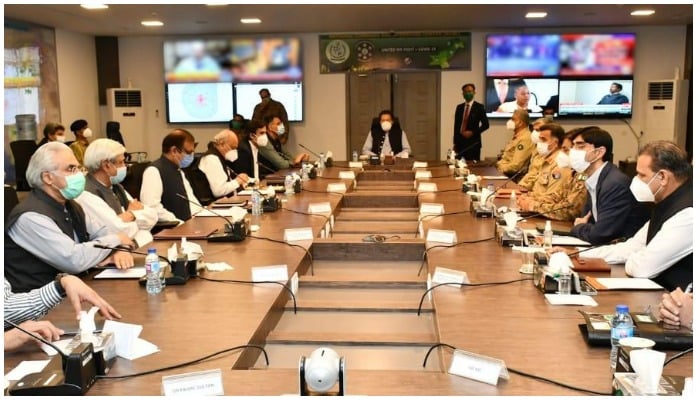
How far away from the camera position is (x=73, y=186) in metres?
2.71

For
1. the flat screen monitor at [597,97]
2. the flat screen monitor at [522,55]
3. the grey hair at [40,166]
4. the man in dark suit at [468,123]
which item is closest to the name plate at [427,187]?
the grey hair at [40,166]

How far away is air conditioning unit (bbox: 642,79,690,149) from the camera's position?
966cm

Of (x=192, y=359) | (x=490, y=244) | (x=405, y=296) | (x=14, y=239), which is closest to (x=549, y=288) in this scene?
(x=405, y=296)

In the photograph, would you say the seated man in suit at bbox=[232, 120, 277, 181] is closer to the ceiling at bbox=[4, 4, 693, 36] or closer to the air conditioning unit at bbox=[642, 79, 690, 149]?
the ceiling at bbox=[4, 4, 693, 36]

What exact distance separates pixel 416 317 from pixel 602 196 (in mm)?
1522

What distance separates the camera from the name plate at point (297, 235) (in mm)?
3188

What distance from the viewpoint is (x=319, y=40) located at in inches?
410

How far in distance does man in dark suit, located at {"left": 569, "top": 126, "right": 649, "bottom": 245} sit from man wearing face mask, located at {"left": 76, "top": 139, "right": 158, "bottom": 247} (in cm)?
211

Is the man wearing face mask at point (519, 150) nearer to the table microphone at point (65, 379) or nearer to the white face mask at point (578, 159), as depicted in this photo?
the white face mask at point (578, 159)

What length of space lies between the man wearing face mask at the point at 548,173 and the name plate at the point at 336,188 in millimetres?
1282

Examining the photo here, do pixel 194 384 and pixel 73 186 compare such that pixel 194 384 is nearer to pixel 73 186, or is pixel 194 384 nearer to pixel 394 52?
pixel 73 186

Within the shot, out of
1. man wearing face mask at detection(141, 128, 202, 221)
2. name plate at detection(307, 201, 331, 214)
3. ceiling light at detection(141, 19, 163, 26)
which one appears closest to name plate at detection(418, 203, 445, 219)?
name plate at detection(307, 201, 331, 214)

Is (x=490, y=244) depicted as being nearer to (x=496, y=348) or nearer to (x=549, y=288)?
(x=549, y=288)

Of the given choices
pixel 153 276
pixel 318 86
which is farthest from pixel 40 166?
pixel 318 86
